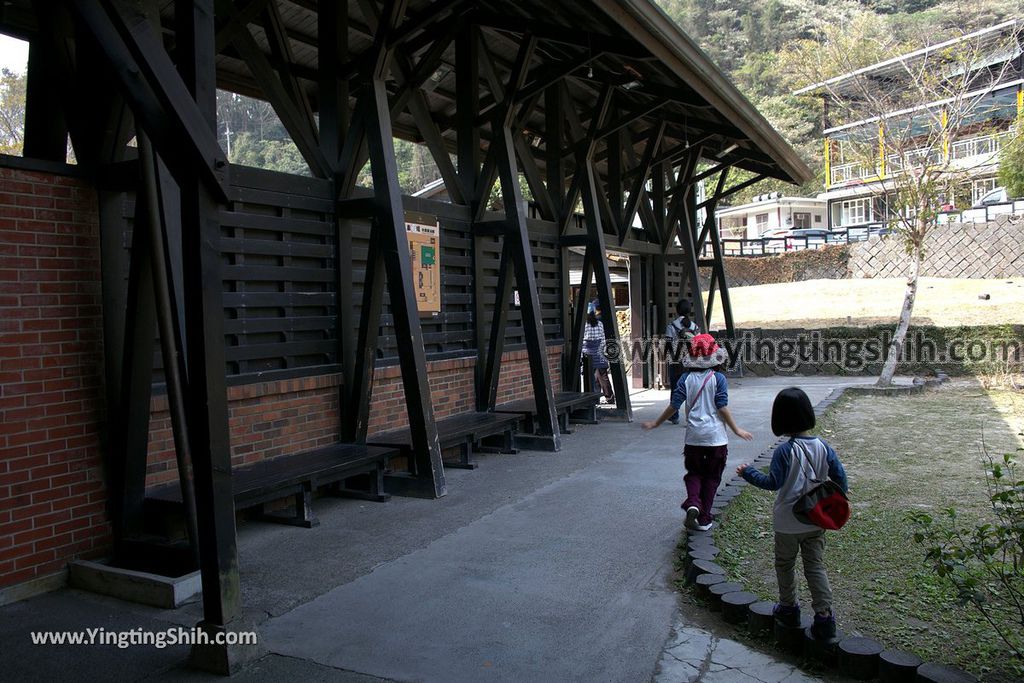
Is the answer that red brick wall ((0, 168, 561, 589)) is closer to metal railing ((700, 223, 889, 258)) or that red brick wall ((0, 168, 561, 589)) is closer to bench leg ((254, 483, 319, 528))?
bench leg ((254, 483, 319, 528))

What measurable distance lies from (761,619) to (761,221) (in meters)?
51.0

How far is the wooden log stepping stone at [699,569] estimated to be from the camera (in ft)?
15.2

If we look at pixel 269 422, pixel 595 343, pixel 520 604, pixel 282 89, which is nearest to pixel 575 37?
pixel 282 89

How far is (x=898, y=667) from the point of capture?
11.0 ft

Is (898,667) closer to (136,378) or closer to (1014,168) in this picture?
(136,378)

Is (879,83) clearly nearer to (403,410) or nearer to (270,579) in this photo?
(403,410)

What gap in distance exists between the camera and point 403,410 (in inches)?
313

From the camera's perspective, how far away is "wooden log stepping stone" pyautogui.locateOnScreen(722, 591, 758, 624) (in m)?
4.10

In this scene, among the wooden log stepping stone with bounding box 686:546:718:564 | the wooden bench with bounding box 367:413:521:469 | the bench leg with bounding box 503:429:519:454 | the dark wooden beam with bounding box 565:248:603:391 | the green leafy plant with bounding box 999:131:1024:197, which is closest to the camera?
the wooden log stepping stone with bounding box 686:546:718:564

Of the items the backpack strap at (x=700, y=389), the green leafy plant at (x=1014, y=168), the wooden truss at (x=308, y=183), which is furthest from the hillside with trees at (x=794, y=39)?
the backpack strap at (x=700, y=389)

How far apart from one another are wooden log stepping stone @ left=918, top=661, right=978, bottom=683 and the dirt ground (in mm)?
18257

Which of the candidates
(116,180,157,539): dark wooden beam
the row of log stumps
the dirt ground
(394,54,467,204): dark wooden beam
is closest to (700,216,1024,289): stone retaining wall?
the dirt ground

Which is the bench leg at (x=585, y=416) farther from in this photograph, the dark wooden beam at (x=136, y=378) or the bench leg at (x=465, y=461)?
the dark wooden beam at (x=136, y=378)

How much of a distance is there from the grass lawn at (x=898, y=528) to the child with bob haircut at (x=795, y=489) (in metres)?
0.52
